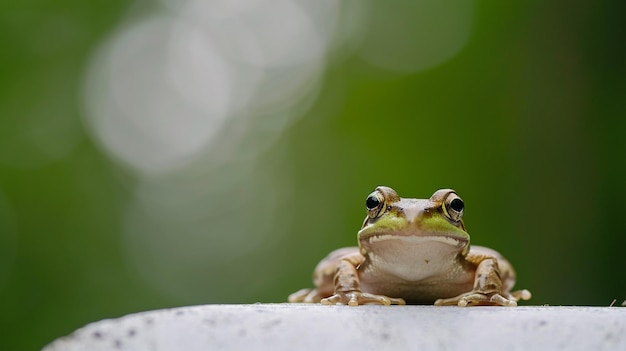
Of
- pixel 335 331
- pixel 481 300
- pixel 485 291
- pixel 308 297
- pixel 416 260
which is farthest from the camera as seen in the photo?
pixel 308 297

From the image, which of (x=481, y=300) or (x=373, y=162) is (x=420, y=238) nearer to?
(x=481, y=300)

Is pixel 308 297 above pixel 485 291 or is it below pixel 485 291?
below

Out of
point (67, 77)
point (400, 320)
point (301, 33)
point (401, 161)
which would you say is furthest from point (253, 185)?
point (400, 320)

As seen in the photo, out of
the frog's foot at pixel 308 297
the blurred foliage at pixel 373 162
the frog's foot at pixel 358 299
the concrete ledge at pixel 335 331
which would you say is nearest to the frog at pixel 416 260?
the frog's foot at pixel 358 299

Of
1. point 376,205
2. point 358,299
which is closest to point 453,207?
point 376,205

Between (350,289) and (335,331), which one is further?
(350,289)

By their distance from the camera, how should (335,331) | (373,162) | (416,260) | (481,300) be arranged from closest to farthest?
(335,331)
(481,300)
(416,260)
(373,162)

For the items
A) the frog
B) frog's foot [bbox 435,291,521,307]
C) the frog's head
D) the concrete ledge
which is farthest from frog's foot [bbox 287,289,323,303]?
the concrete ledge

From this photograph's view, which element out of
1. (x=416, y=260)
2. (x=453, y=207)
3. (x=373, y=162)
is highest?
(x=453, y=207)

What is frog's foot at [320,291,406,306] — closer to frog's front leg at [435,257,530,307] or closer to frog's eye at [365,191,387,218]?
frog's front leg at [435,257,530,307]
